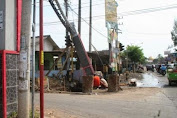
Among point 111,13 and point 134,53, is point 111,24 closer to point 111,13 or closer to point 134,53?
point 111,13

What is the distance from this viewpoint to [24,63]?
18.3ft

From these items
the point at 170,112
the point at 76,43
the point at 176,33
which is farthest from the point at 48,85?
the point at 176,33

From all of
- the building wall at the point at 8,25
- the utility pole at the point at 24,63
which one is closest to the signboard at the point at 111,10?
the building wall at the point at 8,25

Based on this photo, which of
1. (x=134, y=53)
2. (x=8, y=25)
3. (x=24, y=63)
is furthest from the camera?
(x=134, y=53)

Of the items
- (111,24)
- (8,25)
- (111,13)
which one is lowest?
(8,25)

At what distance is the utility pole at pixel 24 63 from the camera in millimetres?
5566

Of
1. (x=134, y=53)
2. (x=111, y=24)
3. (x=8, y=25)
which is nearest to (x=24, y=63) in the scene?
(x=8, y=25)

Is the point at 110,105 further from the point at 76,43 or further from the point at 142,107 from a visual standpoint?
the point at 76,43

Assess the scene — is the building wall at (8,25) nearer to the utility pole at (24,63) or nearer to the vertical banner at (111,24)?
the utility pole at (24,63)

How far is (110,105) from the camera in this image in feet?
36.3

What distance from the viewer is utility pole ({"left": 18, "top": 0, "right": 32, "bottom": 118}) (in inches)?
219

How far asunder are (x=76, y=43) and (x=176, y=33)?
4108 centimetres

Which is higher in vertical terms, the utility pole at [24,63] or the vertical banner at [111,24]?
the vertical banner at [111,24]

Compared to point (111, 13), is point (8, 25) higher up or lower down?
lower down
